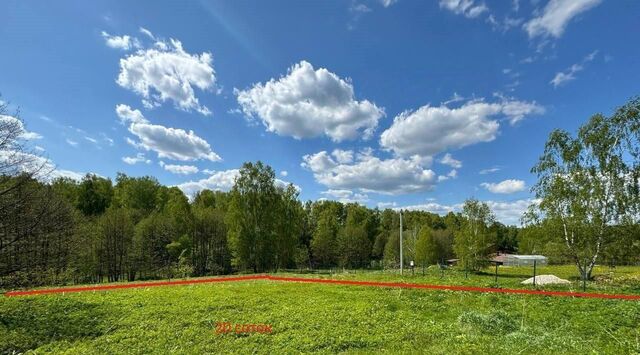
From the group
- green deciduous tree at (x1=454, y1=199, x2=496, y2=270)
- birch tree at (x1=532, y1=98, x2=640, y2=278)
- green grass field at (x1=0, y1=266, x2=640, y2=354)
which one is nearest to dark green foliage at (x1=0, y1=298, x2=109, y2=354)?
green grass field at (x1=0, y1=266, x2=640, y2=354)

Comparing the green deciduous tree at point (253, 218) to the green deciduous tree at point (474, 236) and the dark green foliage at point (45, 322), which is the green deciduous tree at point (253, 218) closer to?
the green deciduous tree at point (474, 236)

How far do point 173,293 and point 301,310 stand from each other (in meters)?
7.69

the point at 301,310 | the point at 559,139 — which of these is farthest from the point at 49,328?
the point at 559,139

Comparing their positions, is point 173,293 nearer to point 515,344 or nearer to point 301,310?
point 301,310

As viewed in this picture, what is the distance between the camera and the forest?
20298mm

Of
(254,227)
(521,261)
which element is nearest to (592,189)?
(254,227)

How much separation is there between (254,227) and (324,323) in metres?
41.9

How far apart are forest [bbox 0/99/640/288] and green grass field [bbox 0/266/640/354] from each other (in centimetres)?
622

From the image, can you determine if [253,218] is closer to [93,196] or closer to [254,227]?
[254,227]

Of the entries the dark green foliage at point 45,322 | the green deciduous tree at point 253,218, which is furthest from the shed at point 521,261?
the dark green foliage at point 45,322

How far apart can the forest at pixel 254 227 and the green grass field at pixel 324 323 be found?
20.4 feet

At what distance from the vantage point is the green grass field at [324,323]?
30.8ft

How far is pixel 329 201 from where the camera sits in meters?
113

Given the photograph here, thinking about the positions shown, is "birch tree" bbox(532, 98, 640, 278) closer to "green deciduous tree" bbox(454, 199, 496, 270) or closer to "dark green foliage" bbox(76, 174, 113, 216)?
"green deciduous tree" bbox(454, 199, 496, 270)
